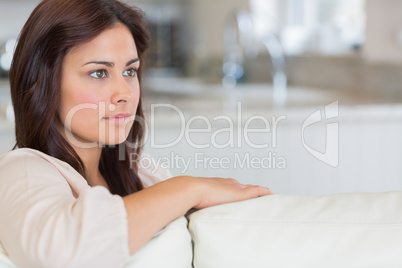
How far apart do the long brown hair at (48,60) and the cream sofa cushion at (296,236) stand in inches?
14.7

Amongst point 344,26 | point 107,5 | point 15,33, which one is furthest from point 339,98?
point 15,33

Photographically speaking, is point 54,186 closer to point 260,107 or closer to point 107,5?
point 107,5

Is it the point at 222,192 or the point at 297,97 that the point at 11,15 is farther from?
the point at 222,192

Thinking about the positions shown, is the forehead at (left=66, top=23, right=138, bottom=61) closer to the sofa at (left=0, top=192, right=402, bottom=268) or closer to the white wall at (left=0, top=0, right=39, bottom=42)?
the sofa at (left=0, top=192, right=402, bottom=268)

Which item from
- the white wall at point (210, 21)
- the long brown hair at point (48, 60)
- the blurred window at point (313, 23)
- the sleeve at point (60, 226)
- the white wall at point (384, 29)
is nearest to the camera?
the sleeve at point (60, 226)

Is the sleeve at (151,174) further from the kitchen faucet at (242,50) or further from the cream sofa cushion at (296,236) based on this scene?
the kitchen faucet at (242,50)

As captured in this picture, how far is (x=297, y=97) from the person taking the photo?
10.7 feet

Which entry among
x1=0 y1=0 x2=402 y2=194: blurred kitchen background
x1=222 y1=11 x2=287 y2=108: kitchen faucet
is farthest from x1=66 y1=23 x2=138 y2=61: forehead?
x1=222 y1=11 x2=287 y2=108: kitchen faucet

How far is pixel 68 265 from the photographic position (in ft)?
2.74

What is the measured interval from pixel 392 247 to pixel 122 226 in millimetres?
420

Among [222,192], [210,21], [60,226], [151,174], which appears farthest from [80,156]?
[210,21]

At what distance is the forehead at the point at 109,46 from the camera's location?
119 centimetres

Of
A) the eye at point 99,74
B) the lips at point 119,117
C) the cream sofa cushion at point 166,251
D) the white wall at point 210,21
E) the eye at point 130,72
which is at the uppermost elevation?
the white wall at point 210,21

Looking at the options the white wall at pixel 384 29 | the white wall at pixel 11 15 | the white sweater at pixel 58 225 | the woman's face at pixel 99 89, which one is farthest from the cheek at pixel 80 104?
the white wall at pixel 11 15
